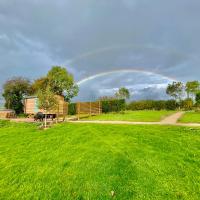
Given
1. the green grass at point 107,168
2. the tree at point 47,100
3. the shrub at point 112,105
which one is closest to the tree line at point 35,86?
the shrub at point 112,105

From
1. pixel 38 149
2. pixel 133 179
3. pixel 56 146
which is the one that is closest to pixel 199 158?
pixel 133 179

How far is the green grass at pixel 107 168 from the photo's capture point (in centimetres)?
579

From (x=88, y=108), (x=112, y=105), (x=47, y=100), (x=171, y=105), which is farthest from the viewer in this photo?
(x=171, y=105)

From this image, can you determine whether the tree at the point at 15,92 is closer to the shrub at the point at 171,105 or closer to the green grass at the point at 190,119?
the shrub at the point at 171,105

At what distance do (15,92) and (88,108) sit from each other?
90.6ft

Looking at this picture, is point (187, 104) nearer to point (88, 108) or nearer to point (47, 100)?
point (88, 108)

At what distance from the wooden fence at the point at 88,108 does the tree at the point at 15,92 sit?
24027 millimetres

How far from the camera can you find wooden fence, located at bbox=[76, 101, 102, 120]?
28919 mm

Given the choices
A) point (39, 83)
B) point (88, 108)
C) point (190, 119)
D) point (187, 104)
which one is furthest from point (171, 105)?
point (190, 119)

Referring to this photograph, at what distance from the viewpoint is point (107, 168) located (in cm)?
693

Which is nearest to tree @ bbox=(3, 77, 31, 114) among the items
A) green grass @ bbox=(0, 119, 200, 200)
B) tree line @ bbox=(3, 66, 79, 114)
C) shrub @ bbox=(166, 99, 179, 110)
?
tree line @ bbox=(3, 66, 79, 114)

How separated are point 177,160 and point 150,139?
2419mm

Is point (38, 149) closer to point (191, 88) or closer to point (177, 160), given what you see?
point (177, 160)

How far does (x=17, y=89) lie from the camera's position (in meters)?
52.2
